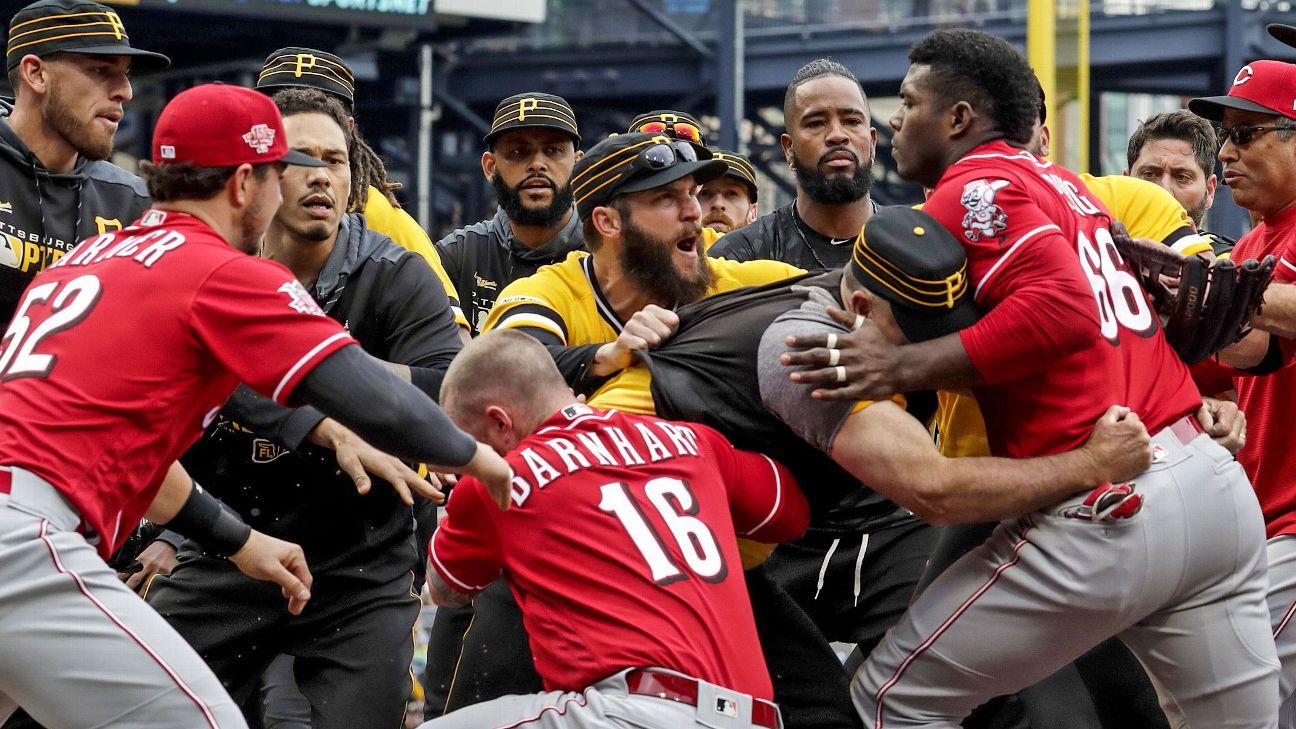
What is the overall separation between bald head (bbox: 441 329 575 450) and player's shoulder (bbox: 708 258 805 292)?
1.09 meters

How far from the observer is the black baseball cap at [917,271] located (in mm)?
3918

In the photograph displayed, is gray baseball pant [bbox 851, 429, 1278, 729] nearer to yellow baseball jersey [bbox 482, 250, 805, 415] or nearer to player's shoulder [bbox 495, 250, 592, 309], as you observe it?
yellow baseball jersey [bbox 482, 250, 805, 415]

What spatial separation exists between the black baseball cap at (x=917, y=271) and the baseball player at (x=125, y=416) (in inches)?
42.9

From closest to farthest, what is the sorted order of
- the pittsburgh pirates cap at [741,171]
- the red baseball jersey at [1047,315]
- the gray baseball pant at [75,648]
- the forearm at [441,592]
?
the gray baseball pant at [75,648]
the red baseball jersey at [1047,315]
the forearm at [441,592]
the pittsburgh pirates cap at [741,171]

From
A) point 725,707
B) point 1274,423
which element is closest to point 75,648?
point 725,707

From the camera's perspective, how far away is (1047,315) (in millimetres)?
3877

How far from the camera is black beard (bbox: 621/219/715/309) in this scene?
4.97m

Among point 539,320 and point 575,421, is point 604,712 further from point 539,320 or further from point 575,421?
point 539,320

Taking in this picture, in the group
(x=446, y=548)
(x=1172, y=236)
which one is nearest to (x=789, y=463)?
(x=446, y=548)


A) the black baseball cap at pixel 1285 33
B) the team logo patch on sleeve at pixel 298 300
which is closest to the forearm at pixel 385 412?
the team logo patch on sleeve at pixel 298 300

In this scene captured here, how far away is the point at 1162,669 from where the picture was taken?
13.9ft

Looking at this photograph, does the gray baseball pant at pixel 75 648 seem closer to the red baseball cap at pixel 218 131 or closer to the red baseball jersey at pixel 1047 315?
the red baseball cap at pixel 218 131

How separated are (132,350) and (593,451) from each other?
3.61 ft

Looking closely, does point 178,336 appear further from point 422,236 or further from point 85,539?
point 422,236
